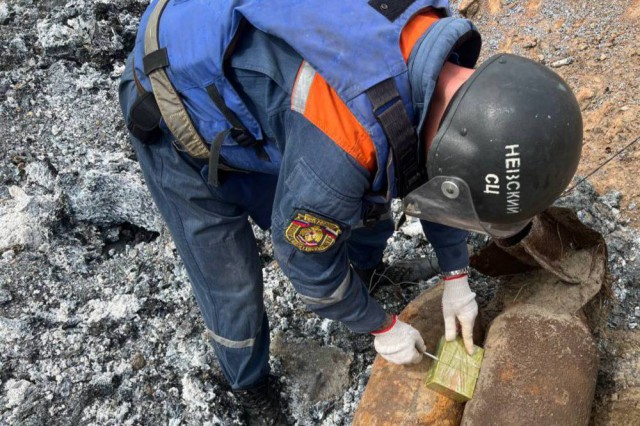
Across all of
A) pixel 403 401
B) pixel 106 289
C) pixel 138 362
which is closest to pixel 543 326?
pixel 403 401

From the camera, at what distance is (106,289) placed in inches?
126

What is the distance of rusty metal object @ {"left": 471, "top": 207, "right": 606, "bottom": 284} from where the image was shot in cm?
225

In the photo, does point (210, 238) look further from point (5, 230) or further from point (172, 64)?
point (5, 230)

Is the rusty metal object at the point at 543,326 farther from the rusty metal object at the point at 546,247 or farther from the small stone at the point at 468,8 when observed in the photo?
the small stone at the point at 468,8

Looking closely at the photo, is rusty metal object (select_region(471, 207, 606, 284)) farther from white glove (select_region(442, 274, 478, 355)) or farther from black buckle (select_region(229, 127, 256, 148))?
black buckle (select_region(229, 127, 256, 148))

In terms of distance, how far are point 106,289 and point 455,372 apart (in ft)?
6.56

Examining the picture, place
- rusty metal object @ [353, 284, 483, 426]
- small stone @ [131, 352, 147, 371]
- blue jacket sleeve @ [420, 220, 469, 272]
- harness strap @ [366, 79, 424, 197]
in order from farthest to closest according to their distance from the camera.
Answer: small stone @ [131, 352, 147, 371] → blue jacket sleeve @ [420, 220, 469, 272] → rusty metal object @ [353, 284, 483, 426] → harness strap @ [366, 79, 424, 197]

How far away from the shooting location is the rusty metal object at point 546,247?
225 centimetres

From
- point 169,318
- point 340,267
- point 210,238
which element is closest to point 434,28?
point 340,267

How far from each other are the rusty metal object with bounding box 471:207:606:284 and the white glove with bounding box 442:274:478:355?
25 cm

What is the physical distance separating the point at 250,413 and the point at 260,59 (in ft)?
5.91

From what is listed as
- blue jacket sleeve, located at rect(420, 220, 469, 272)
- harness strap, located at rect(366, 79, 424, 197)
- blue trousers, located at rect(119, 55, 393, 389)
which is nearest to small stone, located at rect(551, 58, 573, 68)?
blue jacket sleeve, located at rect(420, 220, 469, 272)

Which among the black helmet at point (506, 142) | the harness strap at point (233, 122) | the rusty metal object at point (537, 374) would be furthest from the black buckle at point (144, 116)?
the rusty metal object at point (537, 374)

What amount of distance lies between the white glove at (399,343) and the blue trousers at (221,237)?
2.09 feet
